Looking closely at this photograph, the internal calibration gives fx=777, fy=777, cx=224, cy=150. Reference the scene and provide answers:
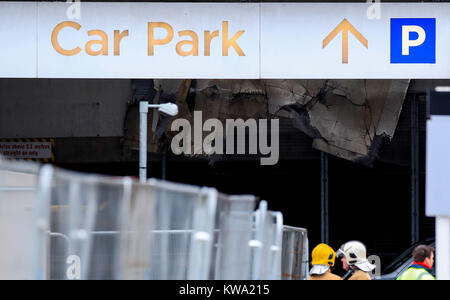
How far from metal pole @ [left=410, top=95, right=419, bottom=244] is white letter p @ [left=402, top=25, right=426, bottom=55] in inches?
127

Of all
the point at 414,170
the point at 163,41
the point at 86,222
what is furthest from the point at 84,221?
the point at 414,170

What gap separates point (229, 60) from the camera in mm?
12750

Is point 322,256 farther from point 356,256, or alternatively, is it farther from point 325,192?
point 325,192

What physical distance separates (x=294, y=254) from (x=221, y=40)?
5.81 meters

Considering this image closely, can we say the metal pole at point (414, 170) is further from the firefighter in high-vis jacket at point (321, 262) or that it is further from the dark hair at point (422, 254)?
the dark hair at point (422, 254)

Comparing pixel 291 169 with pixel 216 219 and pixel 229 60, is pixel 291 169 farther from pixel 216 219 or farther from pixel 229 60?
pixel 216 219

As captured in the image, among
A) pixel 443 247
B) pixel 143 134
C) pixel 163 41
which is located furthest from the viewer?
pixel 143 134

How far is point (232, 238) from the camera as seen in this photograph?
500 centimetres

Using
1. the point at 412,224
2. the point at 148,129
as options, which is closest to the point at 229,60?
the point at 148,129

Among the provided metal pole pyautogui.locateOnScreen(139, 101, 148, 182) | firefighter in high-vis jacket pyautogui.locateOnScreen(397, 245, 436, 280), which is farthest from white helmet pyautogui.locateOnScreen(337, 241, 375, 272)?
metal pole pyautogui.locateOnScreen(139, 101, 148, 182)

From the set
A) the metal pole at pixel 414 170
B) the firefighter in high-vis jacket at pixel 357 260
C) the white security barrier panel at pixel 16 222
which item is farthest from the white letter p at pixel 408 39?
the white security barrier panel at pixel 16 222

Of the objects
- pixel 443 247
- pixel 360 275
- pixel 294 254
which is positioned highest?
pixel 443 247

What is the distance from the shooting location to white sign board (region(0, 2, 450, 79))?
12.7m

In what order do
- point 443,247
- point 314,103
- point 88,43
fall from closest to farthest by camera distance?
point 443,247 → point 88,43 → point 314,103
